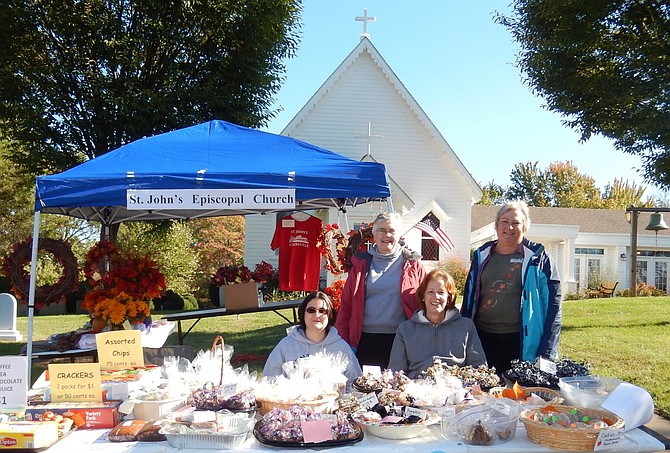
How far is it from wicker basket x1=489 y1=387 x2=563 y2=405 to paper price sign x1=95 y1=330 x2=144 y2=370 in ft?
6.43

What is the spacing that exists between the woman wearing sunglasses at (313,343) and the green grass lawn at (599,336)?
3870mm

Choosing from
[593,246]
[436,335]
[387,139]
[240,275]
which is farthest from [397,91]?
[593,246]

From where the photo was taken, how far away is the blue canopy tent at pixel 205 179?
416 centimetres

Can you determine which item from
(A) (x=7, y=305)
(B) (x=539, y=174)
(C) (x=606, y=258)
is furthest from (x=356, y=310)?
(B) (x=539, y=174)

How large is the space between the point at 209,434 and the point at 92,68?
28.3 ft

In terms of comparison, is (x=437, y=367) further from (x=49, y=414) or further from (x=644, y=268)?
(x=644, y=268)

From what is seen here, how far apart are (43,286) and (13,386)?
318 centimetres

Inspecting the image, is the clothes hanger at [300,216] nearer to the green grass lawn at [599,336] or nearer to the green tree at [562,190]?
the green grass lawn at [599,336]

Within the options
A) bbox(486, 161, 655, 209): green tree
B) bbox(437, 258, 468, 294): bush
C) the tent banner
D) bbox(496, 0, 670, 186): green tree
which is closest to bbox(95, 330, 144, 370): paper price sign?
the tent banner

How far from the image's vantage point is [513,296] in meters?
3.73

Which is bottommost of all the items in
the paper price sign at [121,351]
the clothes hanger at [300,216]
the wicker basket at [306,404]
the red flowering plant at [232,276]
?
the wicker basket at [306,404]

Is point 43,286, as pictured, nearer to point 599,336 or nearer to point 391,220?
point 391,220

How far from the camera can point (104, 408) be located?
274 centimetres

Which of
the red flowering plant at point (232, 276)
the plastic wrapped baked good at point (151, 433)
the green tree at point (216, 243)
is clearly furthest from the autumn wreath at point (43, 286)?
the green tree at point (216, 243)
